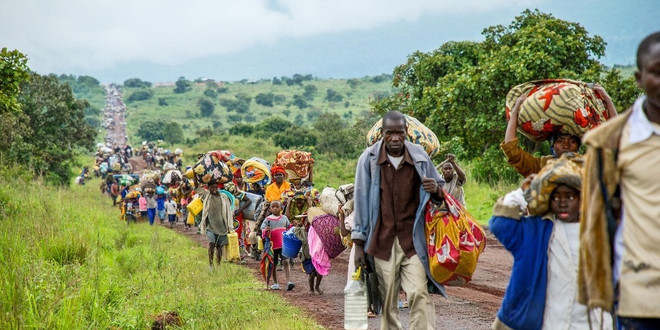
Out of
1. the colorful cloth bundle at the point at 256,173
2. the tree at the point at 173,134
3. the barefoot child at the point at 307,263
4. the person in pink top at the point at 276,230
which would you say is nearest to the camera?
the barefoot child at the point at 307,263

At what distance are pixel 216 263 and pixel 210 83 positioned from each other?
14962 centimetres

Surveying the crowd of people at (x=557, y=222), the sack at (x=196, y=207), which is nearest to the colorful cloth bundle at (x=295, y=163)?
the sack at (x=196, y=207)

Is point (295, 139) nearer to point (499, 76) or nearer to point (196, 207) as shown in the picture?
point (499, 76)

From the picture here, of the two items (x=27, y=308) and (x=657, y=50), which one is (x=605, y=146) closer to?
(x=657, y=50)

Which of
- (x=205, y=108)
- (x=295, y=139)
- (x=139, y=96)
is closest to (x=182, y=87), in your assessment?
(x=139, y=96)

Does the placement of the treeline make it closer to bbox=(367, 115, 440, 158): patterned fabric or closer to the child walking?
the child walking

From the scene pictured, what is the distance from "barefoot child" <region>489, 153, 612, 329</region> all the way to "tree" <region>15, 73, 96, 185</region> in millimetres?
34603

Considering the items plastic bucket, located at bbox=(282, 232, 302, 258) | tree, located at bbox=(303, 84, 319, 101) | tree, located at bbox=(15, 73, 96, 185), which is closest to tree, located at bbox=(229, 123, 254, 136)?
tree, located at bbox=(15, 73, 96, 185)

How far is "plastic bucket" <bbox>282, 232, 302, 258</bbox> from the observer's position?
11.5 meters

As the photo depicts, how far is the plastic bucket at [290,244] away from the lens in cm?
1155

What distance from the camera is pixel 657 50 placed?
3.35 meters

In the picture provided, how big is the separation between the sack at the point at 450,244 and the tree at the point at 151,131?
286 ft

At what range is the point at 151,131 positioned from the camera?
3733 inches

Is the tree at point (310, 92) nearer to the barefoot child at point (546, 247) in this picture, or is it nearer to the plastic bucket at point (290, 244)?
the plastic bucket at point (290, 244)
